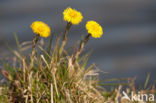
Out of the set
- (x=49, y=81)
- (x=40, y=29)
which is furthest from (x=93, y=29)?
(x=49, y=81)

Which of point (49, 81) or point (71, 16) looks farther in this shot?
point (49, 81)

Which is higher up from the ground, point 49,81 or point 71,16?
point 71,16

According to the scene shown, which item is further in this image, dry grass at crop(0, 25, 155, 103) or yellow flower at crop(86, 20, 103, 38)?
dry grass at crop(0, 25, 155, 103)

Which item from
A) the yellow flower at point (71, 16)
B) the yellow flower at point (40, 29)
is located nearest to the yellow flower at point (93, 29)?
the yellow flower at point (71, 16)

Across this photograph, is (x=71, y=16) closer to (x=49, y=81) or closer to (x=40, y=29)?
(x=40, y=29)

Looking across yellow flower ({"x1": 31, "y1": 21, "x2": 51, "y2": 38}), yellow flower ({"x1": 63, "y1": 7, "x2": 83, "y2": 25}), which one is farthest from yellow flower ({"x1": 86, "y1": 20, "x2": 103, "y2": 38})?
yellow flower ({"x1": 31, "y1": 21, "x2": 51, "y2": 38})

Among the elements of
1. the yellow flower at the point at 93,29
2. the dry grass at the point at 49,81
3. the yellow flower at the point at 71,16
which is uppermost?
the yellow flower at the point at 71,16

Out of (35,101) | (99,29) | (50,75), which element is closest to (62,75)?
(50,75)

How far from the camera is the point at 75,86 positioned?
1.95 meters

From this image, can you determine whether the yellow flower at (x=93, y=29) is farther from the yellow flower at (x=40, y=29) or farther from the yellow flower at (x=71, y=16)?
the yellow flower at (x=40, y=29)

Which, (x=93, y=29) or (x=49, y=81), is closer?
(x=93, y=29)

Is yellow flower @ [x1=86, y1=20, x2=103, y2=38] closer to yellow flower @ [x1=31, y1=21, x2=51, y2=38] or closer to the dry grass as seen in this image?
the dry grass

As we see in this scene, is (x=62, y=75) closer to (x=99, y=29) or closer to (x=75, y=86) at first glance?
(x=75, y=86)

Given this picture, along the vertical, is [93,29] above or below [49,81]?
above
